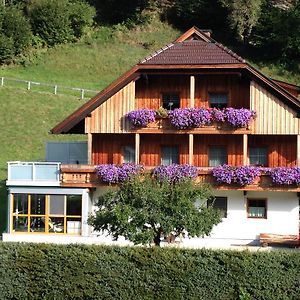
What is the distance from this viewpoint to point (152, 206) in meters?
24.4

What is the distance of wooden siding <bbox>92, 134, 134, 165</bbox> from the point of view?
3347 centimetres

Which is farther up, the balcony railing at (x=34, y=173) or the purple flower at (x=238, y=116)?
the purple flower at (x=238, y=116)

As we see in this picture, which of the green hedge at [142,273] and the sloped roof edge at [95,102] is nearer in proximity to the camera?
the green hedge at [142,273]

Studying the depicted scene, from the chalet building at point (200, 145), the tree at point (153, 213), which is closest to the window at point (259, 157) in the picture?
the chalet building at point (200, 145)

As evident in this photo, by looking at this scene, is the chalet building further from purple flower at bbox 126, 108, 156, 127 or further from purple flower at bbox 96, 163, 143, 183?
purple flower at bbox 96, 163, 143, 183

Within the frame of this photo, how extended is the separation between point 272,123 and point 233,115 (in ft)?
5.54

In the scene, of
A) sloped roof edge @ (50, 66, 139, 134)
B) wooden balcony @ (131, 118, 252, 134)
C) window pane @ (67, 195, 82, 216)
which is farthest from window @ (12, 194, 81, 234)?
wooden balcony @ (131, 118, 252, 134)

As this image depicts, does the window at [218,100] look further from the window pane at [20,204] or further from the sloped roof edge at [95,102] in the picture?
the window pane at [20,204]

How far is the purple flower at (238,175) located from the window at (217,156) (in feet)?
7.36

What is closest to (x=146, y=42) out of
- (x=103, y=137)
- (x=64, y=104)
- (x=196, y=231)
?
(x=64, y=104)

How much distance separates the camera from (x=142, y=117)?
31578 mm

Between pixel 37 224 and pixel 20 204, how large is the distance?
1085 mm

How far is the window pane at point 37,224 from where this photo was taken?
3148cm

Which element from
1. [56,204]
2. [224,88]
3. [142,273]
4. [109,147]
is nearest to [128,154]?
[109,147]
